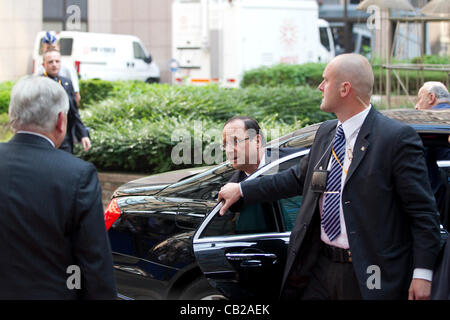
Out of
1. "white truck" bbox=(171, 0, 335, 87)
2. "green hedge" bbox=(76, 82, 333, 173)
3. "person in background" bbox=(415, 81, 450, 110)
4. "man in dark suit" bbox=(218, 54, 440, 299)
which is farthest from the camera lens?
"white truck" bbox=(171, 0, 335, 87)

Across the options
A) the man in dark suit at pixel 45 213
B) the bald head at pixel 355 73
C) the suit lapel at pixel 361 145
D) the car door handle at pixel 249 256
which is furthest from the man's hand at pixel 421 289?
the man in dark suit at pixel 45 213

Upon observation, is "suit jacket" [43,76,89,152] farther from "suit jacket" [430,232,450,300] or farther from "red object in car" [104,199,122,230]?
"suit jacket" [430,232,450,300]

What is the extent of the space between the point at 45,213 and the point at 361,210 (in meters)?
1.41

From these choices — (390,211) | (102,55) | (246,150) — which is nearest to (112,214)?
(246,150)

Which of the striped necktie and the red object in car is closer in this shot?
the striped necktie

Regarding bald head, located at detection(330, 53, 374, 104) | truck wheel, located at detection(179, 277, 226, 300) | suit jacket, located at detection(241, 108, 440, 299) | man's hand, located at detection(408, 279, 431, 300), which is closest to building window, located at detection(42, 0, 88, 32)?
truck wheel, located at detection(179, 277, 226, 300)

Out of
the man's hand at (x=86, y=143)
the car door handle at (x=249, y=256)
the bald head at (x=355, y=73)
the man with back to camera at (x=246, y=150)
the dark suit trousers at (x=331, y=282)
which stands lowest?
the car door handle at (x=249, y=256)

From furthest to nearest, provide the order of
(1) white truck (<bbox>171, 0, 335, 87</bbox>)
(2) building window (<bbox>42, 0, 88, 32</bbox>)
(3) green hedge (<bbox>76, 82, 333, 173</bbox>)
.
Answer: (2) building window (<bbox>42, 0, 88, 32</bbox>), (1) white truck (<bbox>171, 0, 335, 87</bbox>), (3) green hedge (<bbox>76, 82, 333, 173</bbox>)

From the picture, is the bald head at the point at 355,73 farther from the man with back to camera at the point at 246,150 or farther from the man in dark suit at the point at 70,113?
the man in dark suit at the point at 70,113

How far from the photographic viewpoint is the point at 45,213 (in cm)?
284

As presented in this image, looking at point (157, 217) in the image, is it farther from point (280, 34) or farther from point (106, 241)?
point (280, 34)

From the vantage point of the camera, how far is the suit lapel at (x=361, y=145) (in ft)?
10.9

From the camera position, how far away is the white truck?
19.3m
